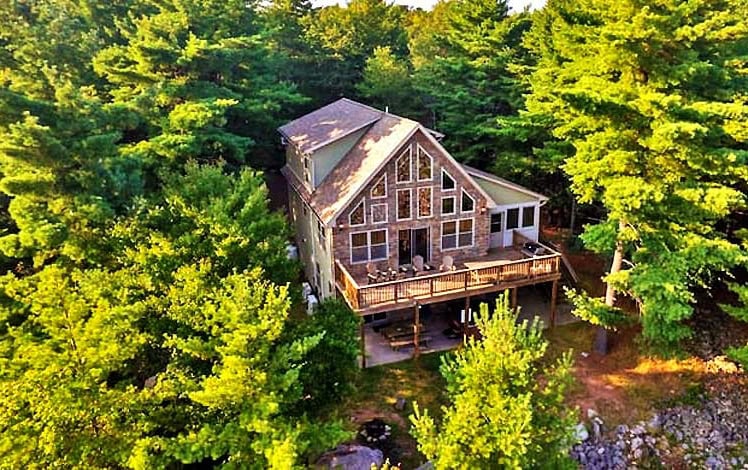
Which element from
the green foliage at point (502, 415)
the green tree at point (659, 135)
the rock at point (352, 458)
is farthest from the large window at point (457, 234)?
the green foliage at point (502, 415)

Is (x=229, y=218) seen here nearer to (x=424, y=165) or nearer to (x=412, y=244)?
(x=424, y=165)

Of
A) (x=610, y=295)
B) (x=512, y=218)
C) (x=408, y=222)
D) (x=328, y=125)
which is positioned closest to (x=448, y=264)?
(x=408, y=222)

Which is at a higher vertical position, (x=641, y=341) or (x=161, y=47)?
(x=161, y=47)

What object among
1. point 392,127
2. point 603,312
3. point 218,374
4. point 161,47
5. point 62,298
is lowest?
point 603,312

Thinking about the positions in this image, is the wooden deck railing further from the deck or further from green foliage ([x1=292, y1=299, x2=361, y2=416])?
green foliage ([x1=292, y1=299, x2=361, y2=416])

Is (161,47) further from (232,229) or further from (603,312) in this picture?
(603,312)

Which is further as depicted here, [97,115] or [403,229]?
[403,229]

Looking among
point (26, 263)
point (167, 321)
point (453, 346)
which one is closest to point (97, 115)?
point (26, 263)
